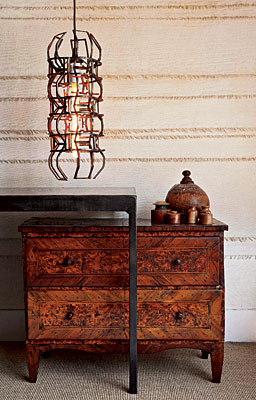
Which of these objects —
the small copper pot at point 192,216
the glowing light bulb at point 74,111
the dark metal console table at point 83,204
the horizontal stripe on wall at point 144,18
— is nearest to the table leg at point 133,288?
the dark metal console table at point 83,204

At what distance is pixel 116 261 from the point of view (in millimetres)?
2379

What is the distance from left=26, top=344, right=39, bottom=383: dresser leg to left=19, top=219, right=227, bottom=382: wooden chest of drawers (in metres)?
0.04

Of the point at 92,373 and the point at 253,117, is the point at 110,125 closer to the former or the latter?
the point at 253,117

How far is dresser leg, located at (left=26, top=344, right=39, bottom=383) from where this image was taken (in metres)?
2.41

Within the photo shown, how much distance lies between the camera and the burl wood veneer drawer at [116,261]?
237cm

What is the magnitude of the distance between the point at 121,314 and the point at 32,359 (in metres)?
0.52

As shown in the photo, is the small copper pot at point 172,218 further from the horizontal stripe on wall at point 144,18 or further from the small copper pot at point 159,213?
the horizontal stripe on wall at point 144,18

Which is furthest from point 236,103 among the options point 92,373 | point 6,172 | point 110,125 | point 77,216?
point 92,373

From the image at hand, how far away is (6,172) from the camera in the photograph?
117 inches

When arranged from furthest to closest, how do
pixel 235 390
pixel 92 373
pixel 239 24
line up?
pixel 239 24 < pixel 92 373 < pixel 235 390

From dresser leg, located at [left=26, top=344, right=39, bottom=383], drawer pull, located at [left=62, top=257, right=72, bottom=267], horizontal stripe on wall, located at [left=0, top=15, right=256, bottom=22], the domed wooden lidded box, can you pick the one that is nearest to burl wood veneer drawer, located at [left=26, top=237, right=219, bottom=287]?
drawer pull, located at [left=62, top=257, right=72, bottom=267]

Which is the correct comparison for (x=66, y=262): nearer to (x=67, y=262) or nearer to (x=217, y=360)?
(x=67, y=262)

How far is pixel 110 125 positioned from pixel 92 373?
4.78 ft

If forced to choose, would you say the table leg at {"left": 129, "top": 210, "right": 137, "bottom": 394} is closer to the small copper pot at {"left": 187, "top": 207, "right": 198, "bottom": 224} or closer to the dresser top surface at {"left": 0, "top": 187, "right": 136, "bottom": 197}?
the dresser top surface at {"left": 0, "top": 187, "right": 136, "bottom": 197}
